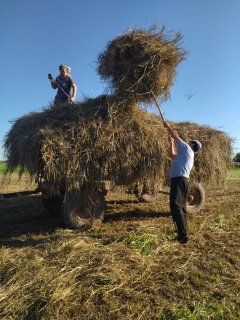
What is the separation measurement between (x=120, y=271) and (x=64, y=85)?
5.31 m

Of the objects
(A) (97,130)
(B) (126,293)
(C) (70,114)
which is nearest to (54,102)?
(C) (70,114)

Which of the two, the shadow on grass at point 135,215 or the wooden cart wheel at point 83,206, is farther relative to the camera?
the shadow on grass at point 135,215

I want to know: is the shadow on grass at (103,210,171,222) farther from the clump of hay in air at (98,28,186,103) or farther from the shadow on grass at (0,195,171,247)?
the clump of hay in air at (98,28,186,103)

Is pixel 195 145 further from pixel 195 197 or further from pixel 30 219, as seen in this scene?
pixel 30 219

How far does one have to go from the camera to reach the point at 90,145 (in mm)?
6289

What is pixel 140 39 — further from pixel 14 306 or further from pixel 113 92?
pixel 14 306

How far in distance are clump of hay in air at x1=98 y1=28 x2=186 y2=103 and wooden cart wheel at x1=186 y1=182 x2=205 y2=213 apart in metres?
2.40

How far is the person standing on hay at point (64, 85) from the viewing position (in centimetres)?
853

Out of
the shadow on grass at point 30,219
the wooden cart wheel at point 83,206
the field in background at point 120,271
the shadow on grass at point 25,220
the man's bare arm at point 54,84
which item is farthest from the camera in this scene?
the man's bare arm at point 54,84

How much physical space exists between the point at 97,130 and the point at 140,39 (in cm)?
196

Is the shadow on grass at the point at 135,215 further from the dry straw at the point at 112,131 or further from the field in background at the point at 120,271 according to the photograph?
the dry straw at the point at 112,131

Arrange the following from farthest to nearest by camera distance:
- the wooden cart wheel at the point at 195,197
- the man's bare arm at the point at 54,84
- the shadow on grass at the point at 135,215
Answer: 1. the man's bare arm at the point at 54,84
2. the wooden cart wheel at the point at 195,197
3. the shadow on grass at the point at 135,215

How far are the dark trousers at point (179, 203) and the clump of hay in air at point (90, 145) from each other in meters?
0.86

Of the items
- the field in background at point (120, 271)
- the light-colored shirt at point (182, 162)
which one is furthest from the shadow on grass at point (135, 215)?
the light-colored shirt at point (182, 162)
